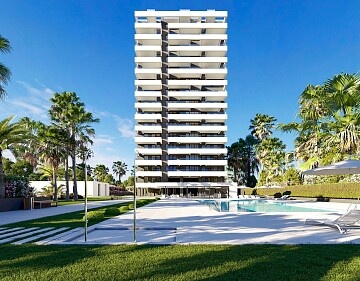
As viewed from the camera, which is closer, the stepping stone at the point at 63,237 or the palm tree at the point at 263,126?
the stepping stone at the point at 63,237

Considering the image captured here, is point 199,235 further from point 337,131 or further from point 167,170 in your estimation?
point 167,170

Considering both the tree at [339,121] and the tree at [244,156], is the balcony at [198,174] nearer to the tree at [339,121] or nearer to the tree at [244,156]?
the tree at [244,156]

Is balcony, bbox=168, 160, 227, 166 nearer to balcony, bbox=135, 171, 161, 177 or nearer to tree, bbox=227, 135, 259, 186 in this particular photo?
balcony, bbox=135, 171, 161, 177

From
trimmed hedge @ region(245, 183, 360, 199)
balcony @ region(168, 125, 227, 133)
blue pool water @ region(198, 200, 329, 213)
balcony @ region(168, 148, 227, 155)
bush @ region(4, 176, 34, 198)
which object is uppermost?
balcony @ region(168, 125, 227, 133)

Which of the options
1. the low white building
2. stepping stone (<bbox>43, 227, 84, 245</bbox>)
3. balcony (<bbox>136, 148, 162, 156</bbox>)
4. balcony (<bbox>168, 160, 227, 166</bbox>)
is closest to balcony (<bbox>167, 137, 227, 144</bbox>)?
balcony (<bbox>168, 160, 227, 166</bbox>)

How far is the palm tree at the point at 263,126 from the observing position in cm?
6359

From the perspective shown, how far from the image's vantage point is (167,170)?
59.9 m

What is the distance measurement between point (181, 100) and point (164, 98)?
3552 mm

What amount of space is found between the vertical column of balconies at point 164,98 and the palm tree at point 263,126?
19253 millimetres

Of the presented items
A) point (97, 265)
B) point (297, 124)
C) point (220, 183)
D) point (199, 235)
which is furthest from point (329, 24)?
point (97, 265)

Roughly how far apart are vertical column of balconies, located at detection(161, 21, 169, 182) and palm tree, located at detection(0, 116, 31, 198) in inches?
1513

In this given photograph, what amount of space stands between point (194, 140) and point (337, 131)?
143ft

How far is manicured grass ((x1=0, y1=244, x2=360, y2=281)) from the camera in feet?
15.0

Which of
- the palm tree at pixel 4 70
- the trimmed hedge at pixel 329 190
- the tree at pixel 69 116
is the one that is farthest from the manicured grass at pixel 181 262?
the tree at pixel 69 116
